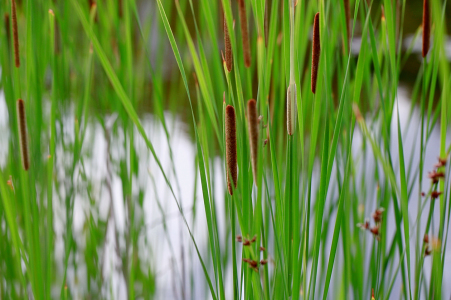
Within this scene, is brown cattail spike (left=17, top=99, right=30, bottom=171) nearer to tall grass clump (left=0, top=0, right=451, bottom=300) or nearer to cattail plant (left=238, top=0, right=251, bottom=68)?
tall grass clump (left=0, top=0, right=451, bottom=300)

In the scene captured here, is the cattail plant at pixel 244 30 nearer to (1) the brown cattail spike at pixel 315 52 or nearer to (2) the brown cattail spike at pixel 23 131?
(1) the brown cattail spike at pixel 315 52

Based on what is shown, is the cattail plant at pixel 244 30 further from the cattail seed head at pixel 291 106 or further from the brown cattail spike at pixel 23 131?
the brown cattail spike at pixel 23 131

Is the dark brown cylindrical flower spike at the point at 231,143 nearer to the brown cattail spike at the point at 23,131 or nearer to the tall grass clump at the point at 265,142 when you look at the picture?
the tall grass clump at the point at 265,142

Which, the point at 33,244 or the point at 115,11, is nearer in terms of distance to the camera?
the point at 33,244

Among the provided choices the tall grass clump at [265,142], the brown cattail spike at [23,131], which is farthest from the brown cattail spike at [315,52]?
the brown cattail spike at [23,131]

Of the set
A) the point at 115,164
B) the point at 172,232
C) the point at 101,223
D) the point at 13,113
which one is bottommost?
the point at 172,232

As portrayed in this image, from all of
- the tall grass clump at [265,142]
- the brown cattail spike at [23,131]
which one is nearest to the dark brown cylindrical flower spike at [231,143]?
the tall grass clump at [265,142]

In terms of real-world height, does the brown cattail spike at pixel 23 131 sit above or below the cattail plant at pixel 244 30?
below

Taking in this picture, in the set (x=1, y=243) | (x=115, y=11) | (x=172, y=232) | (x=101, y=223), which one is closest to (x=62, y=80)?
(x=115, y=11)

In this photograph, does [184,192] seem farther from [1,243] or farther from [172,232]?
[1,243]

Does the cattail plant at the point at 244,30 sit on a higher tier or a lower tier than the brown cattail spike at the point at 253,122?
higher

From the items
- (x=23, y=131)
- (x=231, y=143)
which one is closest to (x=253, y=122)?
(x=231, y=143)
